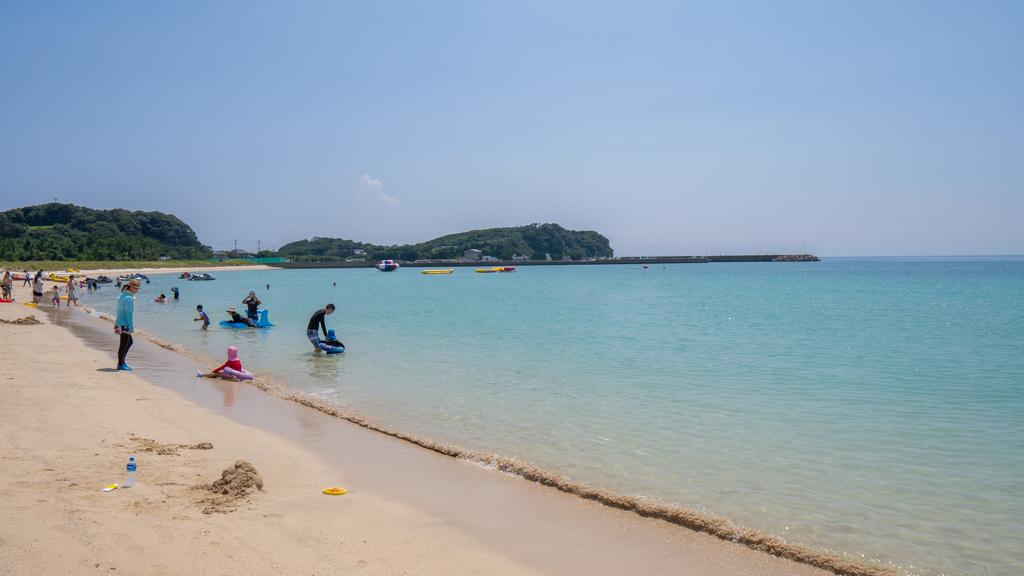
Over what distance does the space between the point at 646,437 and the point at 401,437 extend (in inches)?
141

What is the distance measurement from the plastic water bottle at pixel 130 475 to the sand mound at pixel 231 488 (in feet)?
1.98

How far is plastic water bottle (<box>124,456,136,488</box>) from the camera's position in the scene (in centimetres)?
635

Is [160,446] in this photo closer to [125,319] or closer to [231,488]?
[231,488]

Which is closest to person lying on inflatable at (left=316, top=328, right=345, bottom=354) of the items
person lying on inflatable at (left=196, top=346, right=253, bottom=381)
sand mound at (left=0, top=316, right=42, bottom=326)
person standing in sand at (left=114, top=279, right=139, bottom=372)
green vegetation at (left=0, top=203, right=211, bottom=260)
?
person lying on inflatable at (left=196, top=346, right=253, bottom=381)

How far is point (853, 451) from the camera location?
30.4 ft

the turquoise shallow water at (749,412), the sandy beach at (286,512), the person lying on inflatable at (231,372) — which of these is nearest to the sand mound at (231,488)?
the sandy beach at (286,512)

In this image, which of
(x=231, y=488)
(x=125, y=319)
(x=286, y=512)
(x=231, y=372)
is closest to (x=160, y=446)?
(x=231, y=488)

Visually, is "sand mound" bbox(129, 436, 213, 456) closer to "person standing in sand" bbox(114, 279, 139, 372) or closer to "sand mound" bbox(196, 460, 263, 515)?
"sand mound" bbox(196, 460, 263, 515)

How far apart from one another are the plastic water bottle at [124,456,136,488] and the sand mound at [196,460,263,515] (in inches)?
23.7

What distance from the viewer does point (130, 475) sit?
6.69m

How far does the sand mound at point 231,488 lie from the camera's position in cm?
597

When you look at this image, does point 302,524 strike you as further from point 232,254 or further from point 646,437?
point 232,254

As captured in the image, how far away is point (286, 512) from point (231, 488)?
28.2 inches

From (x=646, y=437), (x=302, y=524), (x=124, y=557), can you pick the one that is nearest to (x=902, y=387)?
(x=646, y=437)
